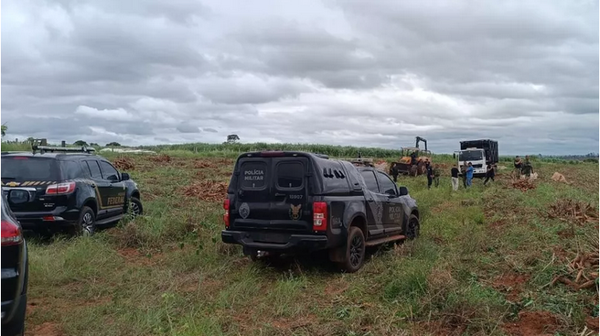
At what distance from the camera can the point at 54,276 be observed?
6773 mm

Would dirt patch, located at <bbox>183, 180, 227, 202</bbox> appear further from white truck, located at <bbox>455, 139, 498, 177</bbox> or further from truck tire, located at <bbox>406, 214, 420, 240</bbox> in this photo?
white truck, located at <bbox>455, 139, 498, 177</bbox>

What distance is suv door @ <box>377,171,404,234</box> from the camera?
8844 millimetres

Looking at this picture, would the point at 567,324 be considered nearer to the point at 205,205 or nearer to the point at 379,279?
the point at 379,279

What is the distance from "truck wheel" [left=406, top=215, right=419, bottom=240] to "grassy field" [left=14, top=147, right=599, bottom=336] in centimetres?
34

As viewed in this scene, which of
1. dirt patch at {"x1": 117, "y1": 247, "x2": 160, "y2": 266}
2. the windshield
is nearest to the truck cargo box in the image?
the windshield

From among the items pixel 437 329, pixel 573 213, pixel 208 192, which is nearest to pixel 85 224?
pixel 437 329

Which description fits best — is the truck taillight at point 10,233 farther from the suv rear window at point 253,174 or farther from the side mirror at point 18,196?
the side mirror at point 18,196

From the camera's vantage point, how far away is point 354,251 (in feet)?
24.8

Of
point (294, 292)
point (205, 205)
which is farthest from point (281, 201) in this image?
point (205, 205)

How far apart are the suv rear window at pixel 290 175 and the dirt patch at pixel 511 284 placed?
9.61ft

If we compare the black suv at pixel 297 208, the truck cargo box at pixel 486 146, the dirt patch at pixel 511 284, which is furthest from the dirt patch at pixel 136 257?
the truck cargo box at pixel 486 146

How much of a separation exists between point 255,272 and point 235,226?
29.5 inches

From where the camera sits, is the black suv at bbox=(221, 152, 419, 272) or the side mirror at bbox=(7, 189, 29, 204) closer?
the black suv at bbox=(221, 152, 419, 272)

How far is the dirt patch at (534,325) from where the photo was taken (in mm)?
4699
